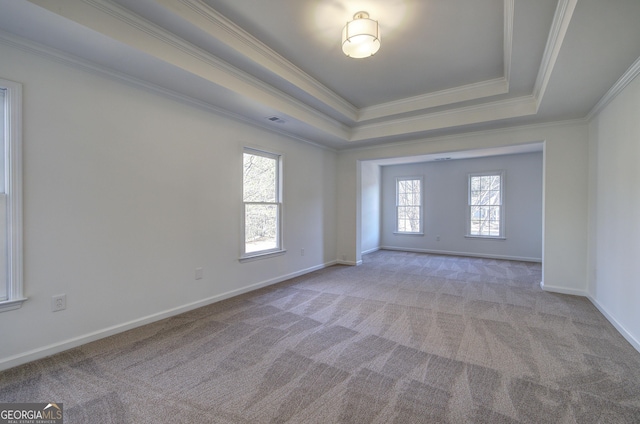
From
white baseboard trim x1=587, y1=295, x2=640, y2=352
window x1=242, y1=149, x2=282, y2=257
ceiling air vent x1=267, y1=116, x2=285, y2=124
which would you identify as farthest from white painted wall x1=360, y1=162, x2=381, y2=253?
white baseboard trim x1=587, y1=295, x2=640, y2=352

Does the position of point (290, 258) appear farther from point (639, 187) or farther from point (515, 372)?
point (639, 187)

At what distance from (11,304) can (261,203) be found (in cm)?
269

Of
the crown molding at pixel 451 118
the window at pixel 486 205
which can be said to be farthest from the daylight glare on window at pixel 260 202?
the window at pixel 486 205

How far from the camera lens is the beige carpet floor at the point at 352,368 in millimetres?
1696

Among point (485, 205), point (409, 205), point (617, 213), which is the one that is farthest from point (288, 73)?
point (485, 205)

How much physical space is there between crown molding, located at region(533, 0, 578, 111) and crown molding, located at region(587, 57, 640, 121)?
1.87 ft

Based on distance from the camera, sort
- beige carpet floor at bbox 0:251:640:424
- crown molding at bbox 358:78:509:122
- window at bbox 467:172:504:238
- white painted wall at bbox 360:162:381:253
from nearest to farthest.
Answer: beige carpet floor at bbox 0:251:640:424, crown molding at bbox 358:78:509:122, window at bbox 467:172:504:238, white painted wall at bbox 360:162:381:253

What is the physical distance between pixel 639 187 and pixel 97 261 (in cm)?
487

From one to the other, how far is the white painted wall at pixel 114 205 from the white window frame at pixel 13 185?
5 centimetres

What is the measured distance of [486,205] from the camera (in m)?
6.91

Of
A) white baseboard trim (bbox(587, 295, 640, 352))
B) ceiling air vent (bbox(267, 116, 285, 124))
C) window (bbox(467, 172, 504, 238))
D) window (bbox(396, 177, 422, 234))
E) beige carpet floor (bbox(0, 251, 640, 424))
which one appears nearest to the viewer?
beige carpet floor (bbox(0, 251, 640, 424))

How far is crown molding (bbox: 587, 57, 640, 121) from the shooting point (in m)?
2.45

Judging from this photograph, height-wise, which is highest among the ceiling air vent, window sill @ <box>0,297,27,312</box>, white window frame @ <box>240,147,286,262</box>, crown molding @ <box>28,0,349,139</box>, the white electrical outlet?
crown molding @ <box>28,0,349,139</box>

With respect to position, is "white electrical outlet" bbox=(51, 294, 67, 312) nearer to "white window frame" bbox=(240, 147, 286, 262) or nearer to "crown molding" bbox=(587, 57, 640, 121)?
"white window frame" bbox=(240, 147, 286, 262)
